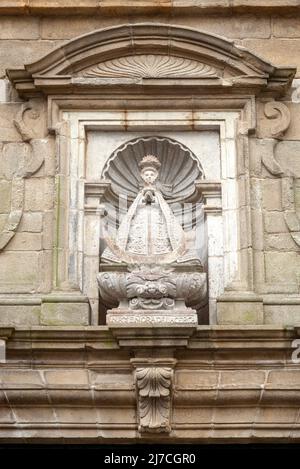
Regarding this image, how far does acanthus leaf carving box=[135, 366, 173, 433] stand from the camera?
309 inches

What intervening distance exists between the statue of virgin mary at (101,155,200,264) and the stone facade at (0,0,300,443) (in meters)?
0.27

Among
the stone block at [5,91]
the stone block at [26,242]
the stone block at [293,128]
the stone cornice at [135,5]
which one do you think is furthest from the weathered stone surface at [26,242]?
the stone block at [293,128]

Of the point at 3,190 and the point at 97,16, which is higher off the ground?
the point at 97,16

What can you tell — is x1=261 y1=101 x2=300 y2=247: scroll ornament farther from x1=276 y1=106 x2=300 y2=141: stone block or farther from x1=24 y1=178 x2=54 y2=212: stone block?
x1=24 y1=178 x2=54 y2=212: stone block

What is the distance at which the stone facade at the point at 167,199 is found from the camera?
797cm

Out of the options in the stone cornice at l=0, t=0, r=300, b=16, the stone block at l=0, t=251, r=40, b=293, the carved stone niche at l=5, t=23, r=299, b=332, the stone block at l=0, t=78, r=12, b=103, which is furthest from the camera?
the stone cornice at l=0, t=0, r=300, b=16

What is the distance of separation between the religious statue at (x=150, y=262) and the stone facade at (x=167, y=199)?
0.53ft

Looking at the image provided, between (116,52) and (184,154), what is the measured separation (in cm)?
92

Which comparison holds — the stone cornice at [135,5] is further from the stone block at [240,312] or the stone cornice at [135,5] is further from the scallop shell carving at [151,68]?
the stone block at [240,312]

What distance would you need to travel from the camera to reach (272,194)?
28.5 feet

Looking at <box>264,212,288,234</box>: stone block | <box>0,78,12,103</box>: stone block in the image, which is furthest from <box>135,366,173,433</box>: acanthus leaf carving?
<box>0,78,12,103</box>: stone block

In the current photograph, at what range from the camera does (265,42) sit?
29.9 ft

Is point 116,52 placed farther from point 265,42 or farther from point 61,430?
point 61,430

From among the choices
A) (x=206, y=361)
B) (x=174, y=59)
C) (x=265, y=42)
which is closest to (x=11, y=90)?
(x=174, y=59)
